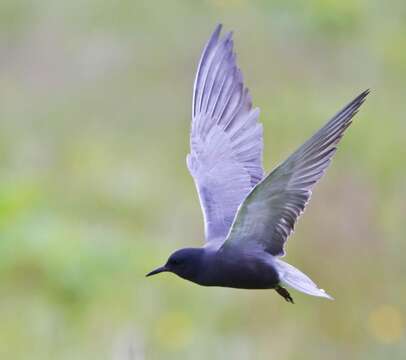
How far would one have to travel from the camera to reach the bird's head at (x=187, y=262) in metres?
5.73

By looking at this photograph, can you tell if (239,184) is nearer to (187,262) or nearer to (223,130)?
(223,130)

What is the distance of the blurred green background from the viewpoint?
9672 mm

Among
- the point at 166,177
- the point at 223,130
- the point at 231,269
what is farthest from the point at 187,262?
the point at 166,177

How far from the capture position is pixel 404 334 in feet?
31.3

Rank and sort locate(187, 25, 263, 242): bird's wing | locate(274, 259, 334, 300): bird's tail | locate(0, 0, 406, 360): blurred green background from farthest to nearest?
locate(0, 0, 406, 360): blurred green background, locate(187, 25, 263, 242): bird's wing, locate(274, 259, 334, 300): bird's tail

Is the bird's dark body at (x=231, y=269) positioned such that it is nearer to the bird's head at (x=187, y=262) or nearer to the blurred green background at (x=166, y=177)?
the bird's head at (x=187, y=262)

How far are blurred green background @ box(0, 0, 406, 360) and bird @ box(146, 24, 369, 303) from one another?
5.77ft

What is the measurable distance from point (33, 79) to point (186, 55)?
4.98 ft

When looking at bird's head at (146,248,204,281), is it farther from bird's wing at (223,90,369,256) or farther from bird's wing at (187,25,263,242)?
bird's wing at (187,25,263,242)

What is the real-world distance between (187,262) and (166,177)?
575cm

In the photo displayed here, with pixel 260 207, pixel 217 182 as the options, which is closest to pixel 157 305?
pixel 217 182

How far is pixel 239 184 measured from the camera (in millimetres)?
6559

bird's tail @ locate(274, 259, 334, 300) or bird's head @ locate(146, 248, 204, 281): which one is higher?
bird's tail @ locate(274, 259, 334, 300)

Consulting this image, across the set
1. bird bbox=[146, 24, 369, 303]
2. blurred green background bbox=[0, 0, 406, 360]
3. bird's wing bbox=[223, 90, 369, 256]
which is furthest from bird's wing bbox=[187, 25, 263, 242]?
blurred green background bbox=[0, 0, 406, 360]
